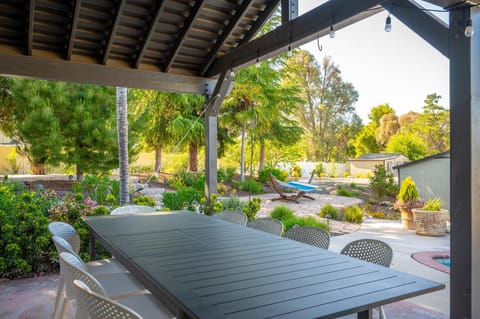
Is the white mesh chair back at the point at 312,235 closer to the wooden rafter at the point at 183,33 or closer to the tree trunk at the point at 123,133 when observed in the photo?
the wooden rafter at the point at 183,33

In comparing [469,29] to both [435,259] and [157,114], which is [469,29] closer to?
[435,259]

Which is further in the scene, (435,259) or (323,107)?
(323,107)

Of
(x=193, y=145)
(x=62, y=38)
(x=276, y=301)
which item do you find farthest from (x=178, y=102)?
(x=276, y=301)

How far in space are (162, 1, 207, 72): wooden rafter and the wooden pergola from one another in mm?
12

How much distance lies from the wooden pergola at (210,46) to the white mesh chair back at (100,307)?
6.06ft

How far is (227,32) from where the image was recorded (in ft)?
15.6

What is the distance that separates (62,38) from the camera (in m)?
4.46

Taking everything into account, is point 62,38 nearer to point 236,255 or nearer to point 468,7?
point 236,255

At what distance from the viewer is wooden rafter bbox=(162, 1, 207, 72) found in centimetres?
427

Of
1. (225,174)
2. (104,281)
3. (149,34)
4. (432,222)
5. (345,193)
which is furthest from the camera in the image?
(225,174)

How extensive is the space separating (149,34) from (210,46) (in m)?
0.97

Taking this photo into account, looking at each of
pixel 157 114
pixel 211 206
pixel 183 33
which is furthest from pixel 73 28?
pixel 157 114

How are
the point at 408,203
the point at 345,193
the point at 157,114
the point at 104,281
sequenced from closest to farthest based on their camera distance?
the point at 104,281, the point at 408,203, the point at 345,193, the point at 157,114

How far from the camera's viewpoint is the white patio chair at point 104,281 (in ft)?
6.31
